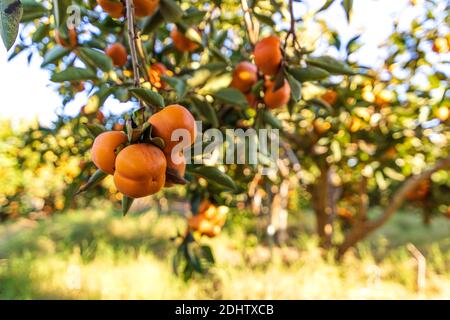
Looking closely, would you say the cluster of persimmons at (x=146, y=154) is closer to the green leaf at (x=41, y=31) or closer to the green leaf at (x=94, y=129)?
the green leaf at (x=94, y=129)

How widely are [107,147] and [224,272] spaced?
274 centimetres

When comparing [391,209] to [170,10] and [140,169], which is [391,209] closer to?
[170,10]

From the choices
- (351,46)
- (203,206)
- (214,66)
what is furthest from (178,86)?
(351,46)

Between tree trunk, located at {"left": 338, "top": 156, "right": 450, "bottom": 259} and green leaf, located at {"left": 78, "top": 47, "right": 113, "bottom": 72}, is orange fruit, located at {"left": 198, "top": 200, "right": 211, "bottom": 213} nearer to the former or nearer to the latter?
green leaf, located at {"left": 78, "top": 47, "right": 113, "bottom": 72}

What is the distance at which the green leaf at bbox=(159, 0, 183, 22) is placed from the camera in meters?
0.99

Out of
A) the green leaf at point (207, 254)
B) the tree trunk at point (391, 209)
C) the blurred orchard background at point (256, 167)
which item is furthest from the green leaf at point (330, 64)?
the tree trunk at point (391, 209)

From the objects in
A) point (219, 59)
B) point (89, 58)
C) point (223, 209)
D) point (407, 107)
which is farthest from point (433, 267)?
point (89, 58)

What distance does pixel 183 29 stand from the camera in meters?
1.19

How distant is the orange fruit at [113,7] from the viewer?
914 millimetres

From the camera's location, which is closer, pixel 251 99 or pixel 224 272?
pixel 251 99

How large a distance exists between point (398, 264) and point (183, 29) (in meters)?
3.40

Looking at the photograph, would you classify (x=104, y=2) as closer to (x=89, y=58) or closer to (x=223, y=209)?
(x=89, y=58)

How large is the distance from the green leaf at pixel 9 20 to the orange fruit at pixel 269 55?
61 cm

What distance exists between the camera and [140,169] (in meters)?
0.60
